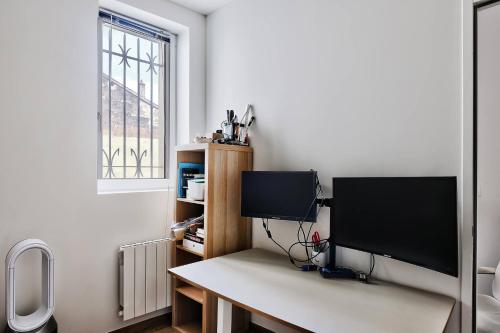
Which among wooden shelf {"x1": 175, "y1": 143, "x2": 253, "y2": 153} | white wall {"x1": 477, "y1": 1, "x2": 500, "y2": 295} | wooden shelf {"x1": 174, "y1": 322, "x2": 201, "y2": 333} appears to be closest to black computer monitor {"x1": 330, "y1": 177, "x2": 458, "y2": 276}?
white wall {"x1": 477, "y1": 1, "x2": 500, "y2": 295}

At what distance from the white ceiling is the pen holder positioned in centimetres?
225

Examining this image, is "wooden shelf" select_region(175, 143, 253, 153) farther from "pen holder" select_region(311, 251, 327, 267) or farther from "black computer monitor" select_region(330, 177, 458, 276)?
"pen holder" select_region(311, 251, 327, 267)

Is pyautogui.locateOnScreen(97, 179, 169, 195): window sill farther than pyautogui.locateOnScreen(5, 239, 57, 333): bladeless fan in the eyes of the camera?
Yes

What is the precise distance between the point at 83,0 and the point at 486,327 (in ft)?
10.5

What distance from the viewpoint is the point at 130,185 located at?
103 inches

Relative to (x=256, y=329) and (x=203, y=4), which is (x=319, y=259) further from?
(x=203, y=4)

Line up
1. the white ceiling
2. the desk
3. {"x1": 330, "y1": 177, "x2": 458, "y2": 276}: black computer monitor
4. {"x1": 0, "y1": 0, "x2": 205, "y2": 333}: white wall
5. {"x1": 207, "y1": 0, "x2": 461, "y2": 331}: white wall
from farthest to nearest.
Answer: the white ceiling → {"x1": 0, "y1": 0, "x2": 205, "y2": 333}: white wall → {"x1": 207, "y1": 0, "x2": 461, "y2": 331}: white wall → {"x1": 330, "y1": 177, "x2": 458, "y2": 276}: black computer monitor → the desk

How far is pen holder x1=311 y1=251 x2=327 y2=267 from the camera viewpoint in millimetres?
1944

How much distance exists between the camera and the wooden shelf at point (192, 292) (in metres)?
2.30

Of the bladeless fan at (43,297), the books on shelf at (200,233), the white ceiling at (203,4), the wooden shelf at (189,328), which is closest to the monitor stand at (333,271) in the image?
the books on shelf at (200,233)

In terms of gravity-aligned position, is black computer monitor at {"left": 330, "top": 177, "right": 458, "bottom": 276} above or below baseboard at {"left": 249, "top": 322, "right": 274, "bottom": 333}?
above

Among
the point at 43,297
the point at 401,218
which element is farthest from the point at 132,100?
the point at 401,218

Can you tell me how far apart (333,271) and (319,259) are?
0.17 metres

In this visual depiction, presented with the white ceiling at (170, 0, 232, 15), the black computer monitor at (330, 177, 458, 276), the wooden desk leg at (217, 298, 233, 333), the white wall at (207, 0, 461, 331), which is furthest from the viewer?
the white ceiling at (170, 0, 232, 15)
